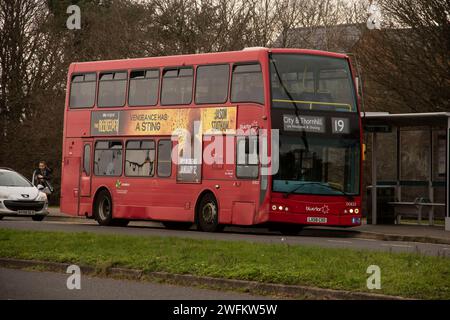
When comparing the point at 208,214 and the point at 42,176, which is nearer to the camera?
the point at 208,214

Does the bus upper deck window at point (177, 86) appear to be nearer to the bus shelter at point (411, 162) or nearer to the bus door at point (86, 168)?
the bus door at point (86, 168)

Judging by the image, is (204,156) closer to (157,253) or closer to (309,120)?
(309,120)

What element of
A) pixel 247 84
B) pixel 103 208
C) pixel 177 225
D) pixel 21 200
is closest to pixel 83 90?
pixel 103 208

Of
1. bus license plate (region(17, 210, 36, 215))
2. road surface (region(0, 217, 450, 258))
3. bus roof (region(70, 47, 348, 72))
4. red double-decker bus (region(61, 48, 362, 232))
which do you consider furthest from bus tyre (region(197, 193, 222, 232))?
bus license plate (region(17, 210, 36, 215))

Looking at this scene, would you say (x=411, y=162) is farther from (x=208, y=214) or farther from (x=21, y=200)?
(x=21, y=200)

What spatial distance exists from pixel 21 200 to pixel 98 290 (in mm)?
18285

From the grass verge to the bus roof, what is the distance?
22.9 ft

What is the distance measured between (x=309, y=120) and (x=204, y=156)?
2.95 meters

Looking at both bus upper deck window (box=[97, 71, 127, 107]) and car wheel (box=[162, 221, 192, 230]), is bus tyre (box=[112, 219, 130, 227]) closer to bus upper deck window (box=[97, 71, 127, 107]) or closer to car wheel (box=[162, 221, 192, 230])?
car wheel (box=[162, 221, 192, 230])

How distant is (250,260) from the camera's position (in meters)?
15.8

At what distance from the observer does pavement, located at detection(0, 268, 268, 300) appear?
13.3 meters

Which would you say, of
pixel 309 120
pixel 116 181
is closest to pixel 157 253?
pixel 309 120

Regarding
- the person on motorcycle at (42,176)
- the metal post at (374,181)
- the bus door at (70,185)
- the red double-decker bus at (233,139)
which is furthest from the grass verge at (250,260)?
the person on motorcycle at (42,176)

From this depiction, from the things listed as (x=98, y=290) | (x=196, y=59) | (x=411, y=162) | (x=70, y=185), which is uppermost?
(x=196, y=59)
